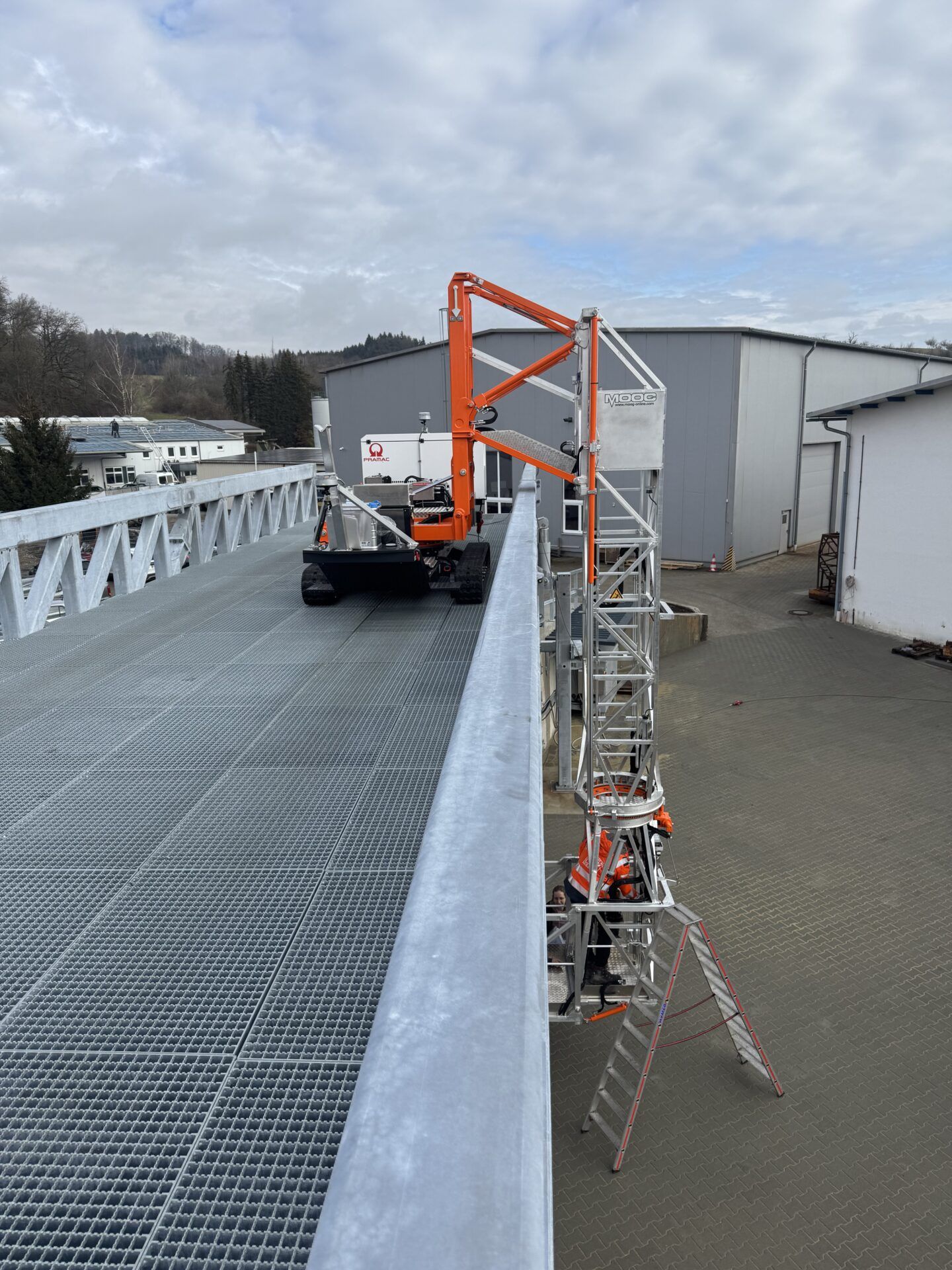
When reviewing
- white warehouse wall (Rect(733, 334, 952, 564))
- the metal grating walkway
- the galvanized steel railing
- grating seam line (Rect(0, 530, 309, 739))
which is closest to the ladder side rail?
the metal grating walkway

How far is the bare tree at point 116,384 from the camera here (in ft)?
192

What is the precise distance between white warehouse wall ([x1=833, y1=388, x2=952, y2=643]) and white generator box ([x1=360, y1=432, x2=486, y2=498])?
36.2ft

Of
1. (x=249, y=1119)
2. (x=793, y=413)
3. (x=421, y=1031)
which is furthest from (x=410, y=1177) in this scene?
(x=793, y=413)

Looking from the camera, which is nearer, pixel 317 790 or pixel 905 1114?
pixel 317 790

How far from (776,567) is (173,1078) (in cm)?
2780

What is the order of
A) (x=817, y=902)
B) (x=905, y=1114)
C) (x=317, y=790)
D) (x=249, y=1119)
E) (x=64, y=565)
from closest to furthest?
1. (x=249, y=1119)
2. (x=317, y=790)
3. (x=905, y=1114)
4. (x=64, y=565)
5. (x=817, y=902)

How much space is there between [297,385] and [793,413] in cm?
6512

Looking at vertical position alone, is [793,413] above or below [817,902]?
above

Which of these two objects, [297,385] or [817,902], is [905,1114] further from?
[297,385]

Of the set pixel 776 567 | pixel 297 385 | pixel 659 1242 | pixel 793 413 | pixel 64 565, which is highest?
pixel 297 385

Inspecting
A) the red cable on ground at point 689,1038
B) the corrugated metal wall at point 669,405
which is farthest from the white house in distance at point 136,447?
the red cable on ground at point 689,1038

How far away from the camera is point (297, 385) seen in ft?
280

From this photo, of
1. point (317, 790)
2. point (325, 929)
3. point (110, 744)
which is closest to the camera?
point (325, 929)

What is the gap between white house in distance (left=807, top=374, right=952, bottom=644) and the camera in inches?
720
